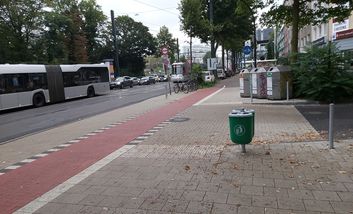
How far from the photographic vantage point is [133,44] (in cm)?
8394

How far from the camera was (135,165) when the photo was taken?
7.54 m

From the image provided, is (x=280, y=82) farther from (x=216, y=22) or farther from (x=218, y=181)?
(x=216, y=22)

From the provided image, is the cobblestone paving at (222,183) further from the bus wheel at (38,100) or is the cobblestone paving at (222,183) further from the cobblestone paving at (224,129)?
the bus wheel at (38,100)

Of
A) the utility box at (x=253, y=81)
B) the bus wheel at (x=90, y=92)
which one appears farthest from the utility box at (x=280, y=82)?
the bus wheel at (x=90, y=92)

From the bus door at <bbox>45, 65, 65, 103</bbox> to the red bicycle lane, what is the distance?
16.5m

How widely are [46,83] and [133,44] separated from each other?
2290 inches

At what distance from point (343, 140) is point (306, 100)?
8324mm

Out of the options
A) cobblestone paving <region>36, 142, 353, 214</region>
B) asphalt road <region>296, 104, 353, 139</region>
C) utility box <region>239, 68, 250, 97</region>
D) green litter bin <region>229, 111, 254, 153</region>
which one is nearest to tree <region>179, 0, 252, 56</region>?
utility box <region>239, 68, 250, 97</region>

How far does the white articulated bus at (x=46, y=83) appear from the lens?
23.4m

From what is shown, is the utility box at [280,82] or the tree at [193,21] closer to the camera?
the utility box at [280,82]

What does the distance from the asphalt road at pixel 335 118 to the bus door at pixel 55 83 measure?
17608mm

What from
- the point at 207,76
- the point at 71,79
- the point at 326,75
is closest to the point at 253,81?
the point at 326,75

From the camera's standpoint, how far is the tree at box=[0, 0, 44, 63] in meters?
44.0

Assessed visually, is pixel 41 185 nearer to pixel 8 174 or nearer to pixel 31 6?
pixel 8 174
